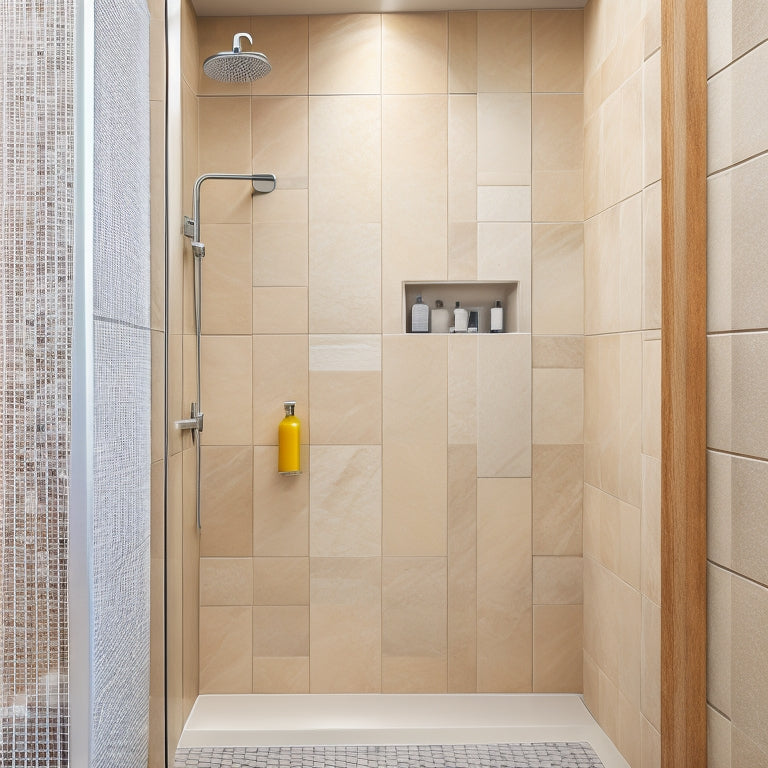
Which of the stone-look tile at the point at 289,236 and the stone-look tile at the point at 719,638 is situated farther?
the stone-look tile at the point at 289,236


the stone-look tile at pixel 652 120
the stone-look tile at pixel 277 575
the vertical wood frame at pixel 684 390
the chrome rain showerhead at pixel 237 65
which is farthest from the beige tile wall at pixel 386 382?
the vertical wood frame at pixel 684 390

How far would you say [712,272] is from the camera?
136 centimetres

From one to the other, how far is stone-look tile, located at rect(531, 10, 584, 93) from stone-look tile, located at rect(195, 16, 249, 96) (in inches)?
37.0

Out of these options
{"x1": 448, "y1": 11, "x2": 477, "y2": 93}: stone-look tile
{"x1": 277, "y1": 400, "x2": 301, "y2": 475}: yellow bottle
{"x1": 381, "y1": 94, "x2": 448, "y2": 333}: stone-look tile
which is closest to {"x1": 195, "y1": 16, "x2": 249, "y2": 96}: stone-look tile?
{"x1": 381, "y1": 94, "x2": 448, "y2": 333}: stone-look tile

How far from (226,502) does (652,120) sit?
172 centimetres

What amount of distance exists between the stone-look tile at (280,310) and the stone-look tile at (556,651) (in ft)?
4.13

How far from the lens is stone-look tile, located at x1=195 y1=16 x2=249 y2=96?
7.52ft

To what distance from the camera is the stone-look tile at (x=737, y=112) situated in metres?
1.20

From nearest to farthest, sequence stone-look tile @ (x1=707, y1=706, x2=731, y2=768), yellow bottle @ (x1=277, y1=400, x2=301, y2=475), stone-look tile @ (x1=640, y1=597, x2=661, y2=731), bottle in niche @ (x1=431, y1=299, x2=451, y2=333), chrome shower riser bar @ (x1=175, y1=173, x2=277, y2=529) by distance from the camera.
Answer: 1. stone-look tile @ (x1=707, y1=706, x2=731, y2=768)
2. stone-look tile @ (x1=640, y1=597, x2=661, y2=731)
3. chrome shower riser bar @ (x1=175, y1=173, x2=277, y2=529)
4. yellow bottle @ (x1=277, y1=400, x2=301, y2=475)
5. bottle in niche @ (x1=431, y1=299, x2=451, y2=333)

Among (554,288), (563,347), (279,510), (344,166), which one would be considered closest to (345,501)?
(279,510)

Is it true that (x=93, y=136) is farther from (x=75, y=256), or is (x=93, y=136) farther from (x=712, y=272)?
(x=712, y=272)

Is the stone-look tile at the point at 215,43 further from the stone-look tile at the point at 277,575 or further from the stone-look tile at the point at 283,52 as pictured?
the stone-look tile at the point at 277,575

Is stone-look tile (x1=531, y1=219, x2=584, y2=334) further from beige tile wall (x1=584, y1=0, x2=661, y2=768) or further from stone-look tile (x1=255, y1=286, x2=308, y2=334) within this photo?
stone-look tile (x1=255, y1=286, x2=308, y2=334)

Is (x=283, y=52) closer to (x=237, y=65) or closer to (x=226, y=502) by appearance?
(x=237, y=65)
